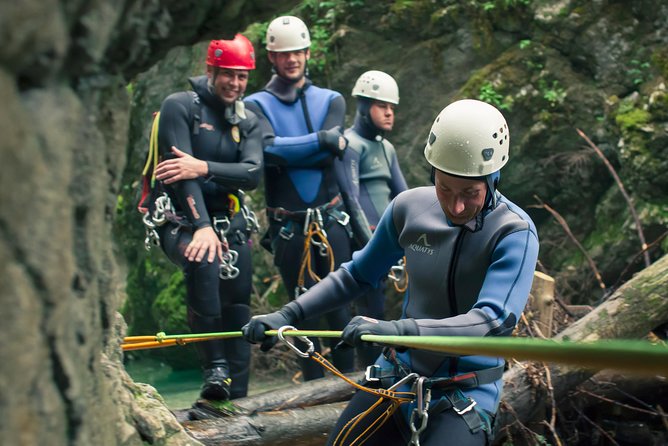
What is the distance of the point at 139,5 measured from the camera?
1997 mm

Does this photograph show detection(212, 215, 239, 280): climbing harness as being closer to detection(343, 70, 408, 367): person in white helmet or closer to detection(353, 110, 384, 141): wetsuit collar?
detection(343, 70, 408, 367): person in white helmet

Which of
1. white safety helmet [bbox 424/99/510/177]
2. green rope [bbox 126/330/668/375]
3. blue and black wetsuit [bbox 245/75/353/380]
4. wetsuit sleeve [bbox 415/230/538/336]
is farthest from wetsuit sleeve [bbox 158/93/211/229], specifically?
green rope [bbox 126/330/668/375]

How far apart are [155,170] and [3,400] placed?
12.1ft

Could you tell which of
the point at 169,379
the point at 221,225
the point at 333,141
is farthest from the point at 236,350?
the point at 169,379

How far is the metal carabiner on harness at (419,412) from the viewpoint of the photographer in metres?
3.16

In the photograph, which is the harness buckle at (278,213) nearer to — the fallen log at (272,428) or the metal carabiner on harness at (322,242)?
the metal carabiner on harness at (322,242)

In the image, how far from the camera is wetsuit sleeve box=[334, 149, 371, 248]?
6.06m

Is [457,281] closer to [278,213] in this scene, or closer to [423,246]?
[423,246]

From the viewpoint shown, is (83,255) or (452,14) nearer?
(83,255)

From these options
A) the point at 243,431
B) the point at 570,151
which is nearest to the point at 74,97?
the point at 243,431

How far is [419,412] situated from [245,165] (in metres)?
2.48

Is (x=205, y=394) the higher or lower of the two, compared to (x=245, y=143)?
lower

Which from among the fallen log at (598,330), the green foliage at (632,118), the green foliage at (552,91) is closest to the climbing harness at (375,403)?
the fallen log at (598,330)

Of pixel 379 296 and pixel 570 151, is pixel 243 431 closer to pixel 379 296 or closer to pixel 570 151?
pixel 379 296
